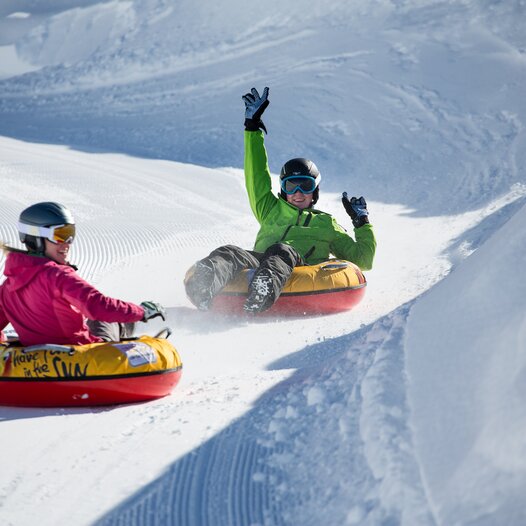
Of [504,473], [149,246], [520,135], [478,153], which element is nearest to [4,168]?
[149,246]

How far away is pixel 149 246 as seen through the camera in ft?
23.1

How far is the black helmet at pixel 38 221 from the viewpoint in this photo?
3662 millimetres

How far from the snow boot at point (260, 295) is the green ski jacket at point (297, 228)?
79cm

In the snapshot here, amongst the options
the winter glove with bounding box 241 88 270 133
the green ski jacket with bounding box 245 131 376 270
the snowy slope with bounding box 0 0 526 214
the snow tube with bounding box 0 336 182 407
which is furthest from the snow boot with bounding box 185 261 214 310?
the snowy slope with bounding box 0 0 526 214

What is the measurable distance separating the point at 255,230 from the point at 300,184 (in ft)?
7.05

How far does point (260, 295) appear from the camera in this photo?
5.13 m

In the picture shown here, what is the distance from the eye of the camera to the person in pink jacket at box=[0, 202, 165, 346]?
3580 mm

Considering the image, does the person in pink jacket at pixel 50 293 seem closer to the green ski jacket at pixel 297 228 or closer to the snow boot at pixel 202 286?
the snow boot at pixel 202 286

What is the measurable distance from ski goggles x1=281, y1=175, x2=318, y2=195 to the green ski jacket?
0.12 m

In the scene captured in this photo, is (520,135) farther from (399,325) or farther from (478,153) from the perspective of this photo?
(399,325)

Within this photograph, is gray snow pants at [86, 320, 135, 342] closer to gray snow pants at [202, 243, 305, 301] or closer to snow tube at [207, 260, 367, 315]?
gray snow pants at [202, 243, 305, 301]

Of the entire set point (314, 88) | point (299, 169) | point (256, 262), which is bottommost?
point (256, 262)

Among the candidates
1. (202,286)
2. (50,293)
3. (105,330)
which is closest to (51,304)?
(50,293)

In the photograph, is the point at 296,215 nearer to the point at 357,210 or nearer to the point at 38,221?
the point at 357,210
